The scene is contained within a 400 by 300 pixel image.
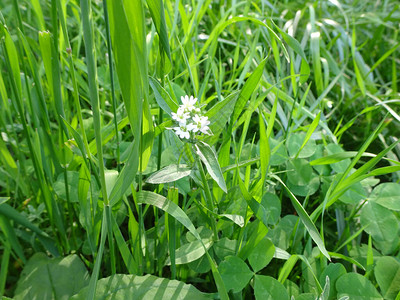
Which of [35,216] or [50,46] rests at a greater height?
[50,46]

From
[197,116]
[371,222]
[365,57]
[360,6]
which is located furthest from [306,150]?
[360,6]

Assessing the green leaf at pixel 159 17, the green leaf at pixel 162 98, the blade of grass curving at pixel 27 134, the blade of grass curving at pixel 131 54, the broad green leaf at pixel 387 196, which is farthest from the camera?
the broad green leaf at pixel 387 196

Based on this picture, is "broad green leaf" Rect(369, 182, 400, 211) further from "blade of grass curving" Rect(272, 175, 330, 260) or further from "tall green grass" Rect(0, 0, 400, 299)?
"blade of grass curving" Rect(272, 175, 330, 260)

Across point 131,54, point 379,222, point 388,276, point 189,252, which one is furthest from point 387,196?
point 131,54

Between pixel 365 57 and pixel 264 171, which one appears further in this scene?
pixel 365 57

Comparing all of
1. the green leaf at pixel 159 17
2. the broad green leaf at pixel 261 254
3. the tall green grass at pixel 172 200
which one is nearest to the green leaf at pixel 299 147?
the tall green grass at pixel 172 200

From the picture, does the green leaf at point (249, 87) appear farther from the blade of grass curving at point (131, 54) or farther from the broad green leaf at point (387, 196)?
the broad green leaf at point (387, 196)

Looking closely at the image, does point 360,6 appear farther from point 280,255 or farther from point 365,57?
point 280,255
